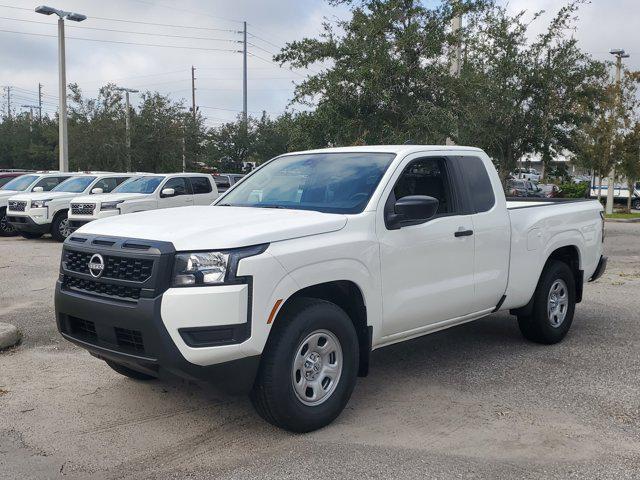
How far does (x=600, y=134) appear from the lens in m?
27.5

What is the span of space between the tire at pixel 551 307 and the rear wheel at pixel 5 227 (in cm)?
1577

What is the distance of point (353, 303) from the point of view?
15.6ft

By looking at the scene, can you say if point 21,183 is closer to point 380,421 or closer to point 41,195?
point 41,195

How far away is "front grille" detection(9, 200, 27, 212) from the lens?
55.6 feet

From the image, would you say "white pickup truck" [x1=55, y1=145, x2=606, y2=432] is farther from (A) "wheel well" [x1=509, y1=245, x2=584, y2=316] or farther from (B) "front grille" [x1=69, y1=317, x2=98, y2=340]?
(A) "wheel well" [x1=509, y1=245, x2=584, y2=316]

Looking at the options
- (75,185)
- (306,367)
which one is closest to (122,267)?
(306,367)

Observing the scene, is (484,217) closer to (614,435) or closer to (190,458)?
(614,435)

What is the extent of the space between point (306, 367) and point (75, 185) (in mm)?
15413

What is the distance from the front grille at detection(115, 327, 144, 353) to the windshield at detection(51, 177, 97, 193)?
14776mm

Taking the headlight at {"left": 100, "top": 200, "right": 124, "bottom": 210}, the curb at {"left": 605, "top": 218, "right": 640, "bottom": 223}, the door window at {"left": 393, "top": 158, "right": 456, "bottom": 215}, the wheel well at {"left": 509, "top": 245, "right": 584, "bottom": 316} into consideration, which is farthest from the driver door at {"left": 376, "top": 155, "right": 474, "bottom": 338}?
the curb at {"left": 605, "top": 218, "right": 640, "bottom": 223}

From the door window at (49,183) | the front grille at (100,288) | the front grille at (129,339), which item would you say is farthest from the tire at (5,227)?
the front grille at (129,339)

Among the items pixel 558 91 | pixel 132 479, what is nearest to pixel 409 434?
pixel 132 479

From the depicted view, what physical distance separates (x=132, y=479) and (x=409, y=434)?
5.72ft

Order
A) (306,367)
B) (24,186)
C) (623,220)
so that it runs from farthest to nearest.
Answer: (623,220) → (24,186) → (306,367)
